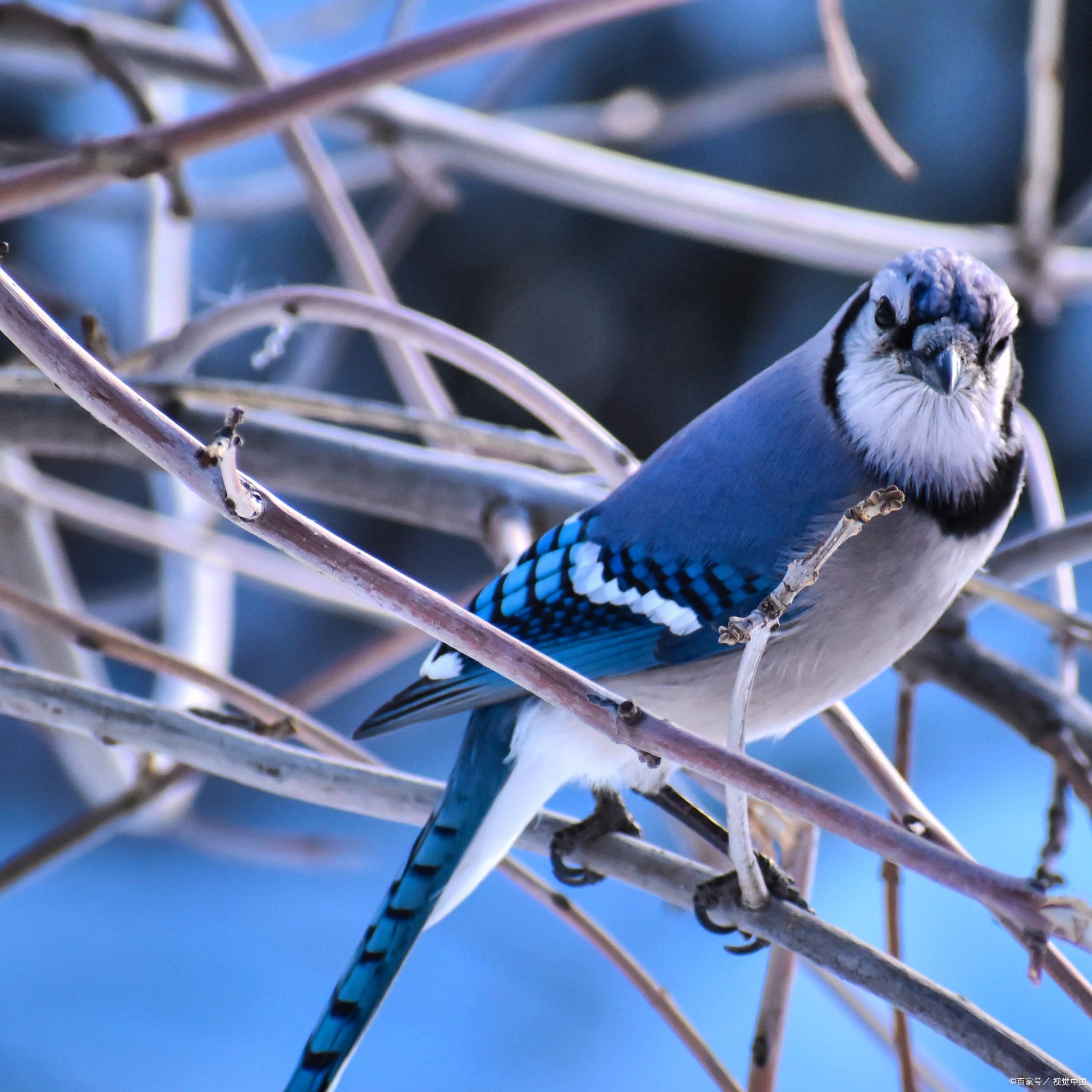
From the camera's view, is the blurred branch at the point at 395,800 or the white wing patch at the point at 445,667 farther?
the white wing patch at the point at 445,667

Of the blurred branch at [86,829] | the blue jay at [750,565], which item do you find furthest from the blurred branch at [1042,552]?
the blurred branch at [86,829]

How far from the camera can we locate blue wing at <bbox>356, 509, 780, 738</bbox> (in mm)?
1020

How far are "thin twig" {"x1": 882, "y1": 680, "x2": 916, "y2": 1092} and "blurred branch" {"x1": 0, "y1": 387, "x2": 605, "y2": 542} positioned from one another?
326 mm

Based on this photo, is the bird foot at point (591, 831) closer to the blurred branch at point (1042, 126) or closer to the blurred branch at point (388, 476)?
the blurred branch at point (388, 476)

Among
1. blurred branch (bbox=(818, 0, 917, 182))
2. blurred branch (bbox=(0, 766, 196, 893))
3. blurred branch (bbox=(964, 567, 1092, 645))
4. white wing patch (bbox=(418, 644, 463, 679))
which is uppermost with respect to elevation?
blurred branch (bbox=(818, 0, 917, 182))

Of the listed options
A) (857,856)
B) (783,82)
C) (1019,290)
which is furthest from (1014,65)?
(857,856)

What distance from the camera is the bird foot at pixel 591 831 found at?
39.8 inches

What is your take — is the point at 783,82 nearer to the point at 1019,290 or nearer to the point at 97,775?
the point at 1019,290

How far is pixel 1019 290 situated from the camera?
A: 4.90ft

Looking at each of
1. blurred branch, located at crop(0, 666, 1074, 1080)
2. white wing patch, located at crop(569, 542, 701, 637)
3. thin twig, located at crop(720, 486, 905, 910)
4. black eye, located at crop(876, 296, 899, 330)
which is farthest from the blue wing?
thin twig, located at crop(720, 486, 905, 910)

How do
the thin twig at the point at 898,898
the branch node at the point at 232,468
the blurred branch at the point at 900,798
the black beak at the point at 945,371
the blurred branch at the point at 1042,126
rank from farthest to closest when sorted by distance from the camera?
the blurred branch at the point at 1042,126 → the black beak at the point at 945,371 → the thin twig at the point at 898,898 → the blurred branch at the point at 900,798 → the branch node at the point at 232,468

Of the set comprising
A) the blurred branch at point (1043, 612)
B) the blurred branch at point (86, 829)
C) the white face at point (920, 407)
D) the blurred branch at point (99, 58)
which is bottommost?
the blurred branch at point (86, 829)

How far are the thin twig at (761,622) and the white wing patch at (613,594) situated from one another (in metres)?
0.33

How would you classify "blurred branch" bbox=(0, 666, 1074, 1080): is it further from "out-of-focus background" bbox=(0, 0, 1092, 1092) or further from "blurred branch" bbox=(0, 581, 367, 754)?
"out-of-focus background" bbox=(0, 0, 1092, 1092)
